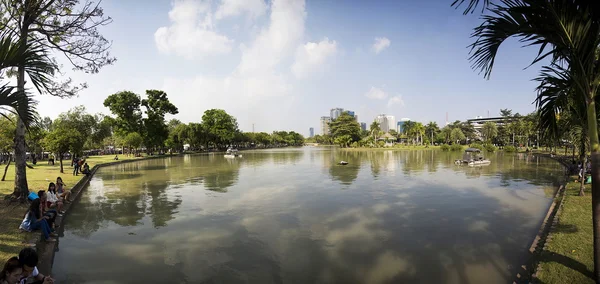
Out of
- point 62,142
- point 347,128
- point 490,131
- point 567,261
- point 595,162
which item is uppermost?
point 347,128

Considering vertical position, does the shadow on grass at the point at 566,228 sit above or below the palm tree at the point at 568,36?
below

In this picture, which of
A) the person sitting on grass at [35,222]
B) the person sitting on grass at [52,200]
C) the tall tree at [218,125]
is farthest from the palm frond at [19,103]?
the tall tree at [218,125]

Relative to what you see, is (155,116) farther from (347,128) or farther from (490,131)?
(490,131)

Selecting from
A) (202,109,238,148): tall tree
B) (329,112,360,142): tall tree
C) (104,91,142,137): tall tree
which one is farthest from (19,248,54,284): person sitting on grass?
(329,112,360,142): tall tree

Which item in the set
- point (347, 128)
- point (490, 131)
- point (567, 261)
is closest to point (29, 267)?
point (567, 261)

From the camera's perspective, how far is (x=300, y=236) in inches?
384

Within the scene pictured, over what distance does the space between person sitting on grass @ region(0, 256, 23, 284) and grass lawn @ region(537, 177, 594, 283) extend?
911 cm

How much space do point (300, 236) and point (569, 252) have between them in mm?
6804

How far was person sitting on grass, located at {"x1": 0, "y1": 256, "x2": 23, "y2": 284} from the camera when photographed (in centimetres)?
462

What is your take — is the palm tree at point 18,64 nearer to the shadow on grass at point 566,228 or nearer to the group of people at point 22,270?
the group of people at point 22,270

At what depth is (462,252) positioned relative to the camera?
8.27 meters

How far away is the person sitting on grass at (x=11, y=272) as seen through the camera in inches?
182

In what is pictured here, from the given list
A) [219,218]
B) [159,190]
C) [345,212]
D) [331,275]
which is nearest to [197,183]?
[159,190]

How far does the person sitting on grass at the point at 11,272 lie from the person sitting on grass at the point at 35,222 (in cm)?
444
